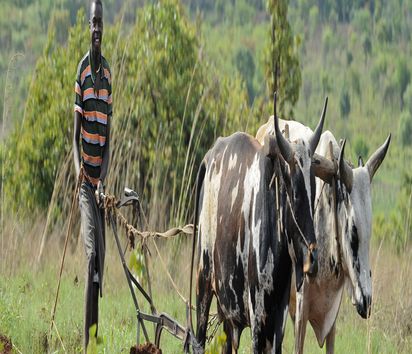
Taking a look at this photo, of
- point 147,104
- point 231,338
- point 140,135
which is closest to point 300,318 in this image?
point 231,338

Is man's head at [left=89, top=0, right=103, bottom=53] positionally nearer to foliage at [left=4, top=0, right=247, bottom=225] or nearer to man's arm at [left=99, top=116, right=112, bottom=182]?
man's arm at [left=99, top=116, right=112, bottom=182]

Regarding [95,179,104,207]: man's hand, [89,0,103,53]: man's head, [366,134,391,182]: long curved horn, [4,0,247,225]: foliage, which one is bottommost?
[95,179,104,207]: man's hand

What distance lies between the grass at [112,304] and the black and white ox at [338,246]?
593 millimetres

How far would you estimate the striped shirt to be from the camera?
776 centimetres

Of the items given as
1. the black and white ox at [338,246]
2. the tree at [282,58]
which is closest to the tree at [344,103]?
the tree at [282,58]

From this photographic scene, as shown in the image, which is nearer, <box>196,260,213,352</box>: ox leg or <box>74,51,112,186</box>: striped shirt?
<box>196,260,213,352</box>: ox leg

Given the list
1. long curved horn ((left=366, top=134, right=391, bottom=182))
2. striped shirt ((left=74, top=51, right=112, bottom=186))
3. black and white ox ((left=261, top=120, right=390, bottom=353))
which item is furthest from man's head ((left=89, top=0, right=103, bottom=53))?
long curved horn ((left=366, top=134, right=391, bottom=182))

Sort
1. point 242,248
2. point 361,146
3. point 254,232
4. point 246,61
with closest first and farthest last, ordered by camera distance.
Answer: point 254,232 → point 242,248 → point 361,146 → point 246,61

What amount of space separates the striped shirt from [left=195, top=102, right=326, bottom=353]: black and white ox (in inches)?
28.0

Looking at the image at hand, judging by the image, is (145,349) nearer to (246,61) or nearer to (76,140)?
(76,140)

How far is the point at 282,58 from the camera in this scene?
550 inches

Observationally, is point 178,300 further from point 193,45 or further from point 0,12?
point 0,12

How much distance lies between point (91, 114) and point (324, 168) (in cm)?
153

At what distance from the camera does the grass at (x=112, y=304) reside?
29.9 feet
